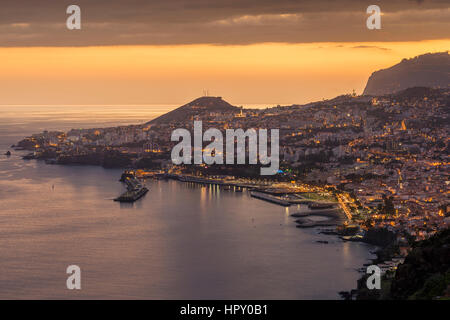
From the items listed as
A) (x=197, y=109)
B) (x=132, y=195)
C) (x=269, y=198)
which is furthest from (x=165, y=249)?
(x=197, y=109)

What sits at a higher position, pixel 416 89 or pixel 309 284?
pixel 416 89

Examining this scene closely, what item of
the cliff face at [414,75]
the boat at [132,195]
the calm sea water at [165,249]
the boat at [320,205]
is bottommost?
the calm sea water at [165,249]

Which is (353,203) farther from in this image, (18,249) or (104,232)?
(18,249)

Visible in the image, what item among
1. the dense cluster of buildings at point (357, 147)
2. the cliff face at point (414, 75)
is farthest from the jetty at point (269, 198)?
the cliff face at point (414, 75)

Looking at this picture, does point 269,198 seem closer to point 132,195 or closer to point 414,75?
point 132,195

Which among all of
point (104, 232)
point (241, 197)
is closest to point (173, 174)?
point (241, 197)

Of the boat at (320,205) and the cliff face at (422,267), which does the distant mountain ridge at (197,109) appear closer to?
the boat at (320,205)

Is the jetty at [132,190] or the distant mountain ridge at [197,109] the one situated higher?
the distant mountain ridge at [197,109]
